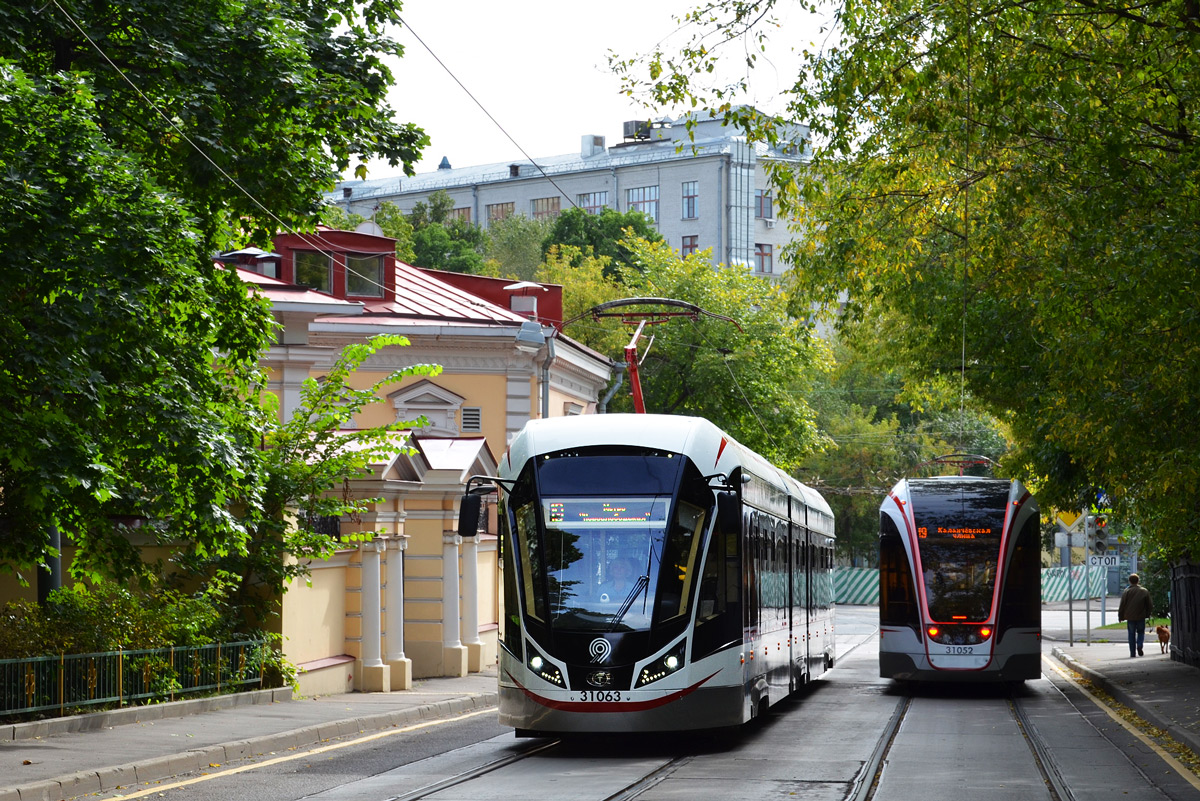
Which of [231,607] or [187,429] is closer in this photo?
[187,429]

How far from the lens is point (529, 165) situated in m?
99.8

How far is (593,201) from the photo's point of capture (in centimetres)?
9269

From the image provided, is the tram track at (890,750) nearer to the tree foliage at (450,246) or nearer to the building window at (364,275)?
the building window at (364,275)

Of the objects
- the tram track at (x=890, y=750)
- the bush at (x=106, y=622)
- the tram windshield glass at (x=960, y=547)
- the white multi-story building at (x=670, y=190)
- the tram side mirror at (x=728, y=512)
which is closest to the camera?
the tram track at (x=890, y=750)

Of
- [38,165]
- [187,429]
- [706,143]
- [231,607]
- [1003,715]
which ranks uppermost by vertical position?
[706,143]

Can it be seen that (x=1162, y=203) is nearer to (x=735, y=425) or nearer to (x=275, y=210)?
(x=275, y=210)

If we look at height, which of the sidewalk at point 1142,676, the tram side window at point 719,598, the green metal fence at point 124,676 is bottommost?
the sidewalk at point 1142,676

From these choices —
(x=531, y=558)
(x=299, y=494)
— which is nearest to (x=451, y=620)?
(x=299, y=494)

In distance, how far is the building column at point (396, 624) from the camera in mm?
23281

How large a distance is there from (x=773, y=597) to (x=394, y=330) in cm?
1792

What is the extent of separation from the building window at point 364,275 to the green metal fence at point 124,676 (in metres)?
17.2

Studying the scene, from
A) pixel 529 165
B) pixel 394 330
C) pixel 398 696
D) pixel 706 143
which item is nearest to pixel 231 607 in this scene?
pixel 398 696

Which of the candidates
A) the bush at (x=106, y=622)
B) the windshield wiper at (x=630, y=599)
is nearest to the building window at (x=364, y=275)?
the bush at (x=106, y=622)

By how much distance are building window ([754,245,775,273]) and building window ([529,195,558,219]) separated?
1340 centimetres
